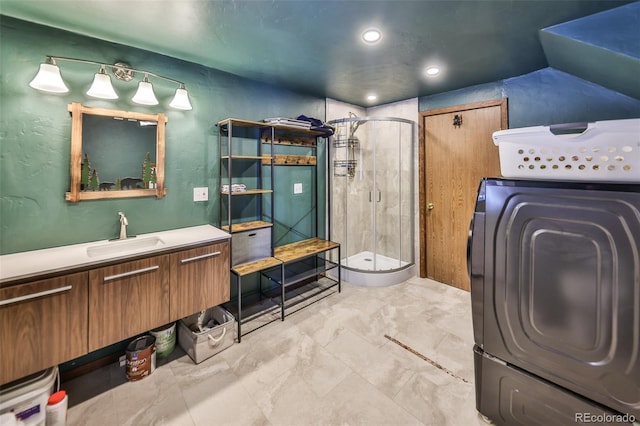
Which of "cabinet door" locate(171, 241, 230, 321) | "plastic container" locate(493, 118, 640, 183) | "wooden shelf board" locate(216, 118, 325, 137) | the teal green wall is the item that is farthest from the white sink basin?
"plastic container" locate(493, 118, 640, 183)

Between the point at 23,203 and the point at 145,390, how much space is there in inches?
55.6

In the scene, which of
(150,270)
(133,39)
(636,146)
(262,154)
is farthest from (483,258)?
(133,39)

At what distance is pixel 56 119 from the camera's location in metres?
1.76

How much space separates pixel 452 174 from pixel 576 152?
2078mm

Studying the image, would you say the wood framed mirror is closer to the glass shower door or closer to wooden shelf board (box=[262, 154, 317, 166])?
wooden shelf board (box=[262, 154, 317, 166])

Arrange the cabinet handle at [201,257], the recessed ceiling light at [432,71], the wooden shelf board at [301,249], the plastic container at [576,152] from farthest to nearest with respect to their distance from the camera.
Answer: the wooden shelf board at [301,249] → the recessed ceiling light at [432,71] → the cabinet handle at [201,257] → the plastic container at [576,152]

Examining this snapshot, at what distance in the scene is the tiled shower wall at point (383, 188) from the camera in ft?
11.6

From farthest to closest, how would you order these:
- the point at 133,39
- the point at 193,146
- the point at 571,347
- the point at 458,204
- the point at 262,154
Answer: the point at 458,204
the point at 262,154
the point at 193,146
the point at 133,39
the point at 571,347

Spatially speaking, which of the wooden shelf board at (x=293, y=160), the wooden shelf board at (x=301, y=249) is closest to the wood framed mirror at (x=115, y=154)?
the wooden shelf board at (x=293, y=160)

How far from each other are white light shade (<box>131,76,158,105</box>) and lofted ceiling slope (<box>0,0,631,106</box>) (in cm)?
30

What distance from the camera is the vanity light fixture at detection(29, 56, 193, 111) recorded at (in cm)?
162

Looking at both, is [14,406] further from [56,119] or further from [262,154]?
[262,154]

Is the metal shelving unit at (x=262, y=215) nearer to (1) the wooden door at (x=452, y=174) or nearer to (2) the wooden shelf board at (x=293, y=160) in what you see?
(2) the wooden shelf board at (x=293, y=160)

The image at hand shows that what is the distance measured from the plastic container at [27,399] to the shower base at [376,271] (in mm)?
2685
